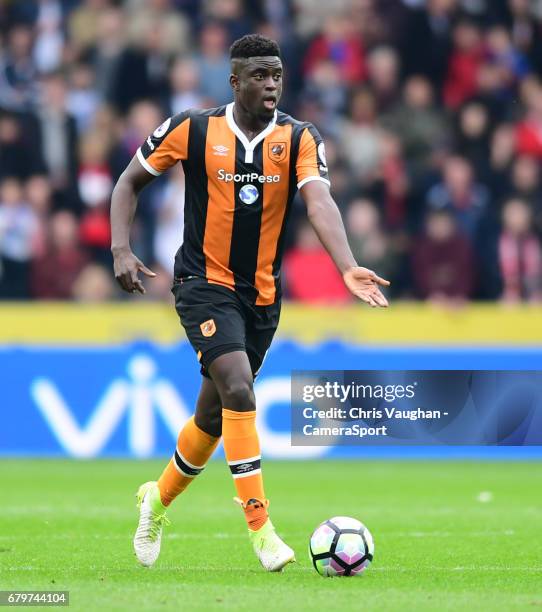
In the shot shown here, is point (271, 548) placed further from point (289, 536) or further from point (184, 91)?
point (184, 91)

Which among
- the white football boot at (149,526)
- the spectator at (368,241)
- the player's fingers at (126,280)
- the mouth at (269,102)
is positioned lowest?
the spectator at (368,241)

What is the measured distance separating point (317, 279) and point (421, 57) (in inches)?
143

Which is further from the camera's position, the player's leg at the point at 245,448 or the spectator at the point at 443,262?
the spectator at the point at 443,262

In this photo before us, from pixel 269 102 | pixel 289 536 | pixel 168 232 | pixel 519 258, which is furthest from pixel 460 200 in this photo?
pixel 269 102

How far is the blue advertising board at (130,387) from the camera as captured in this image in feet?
44.4

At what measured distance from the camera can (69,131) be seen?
15.7 metres

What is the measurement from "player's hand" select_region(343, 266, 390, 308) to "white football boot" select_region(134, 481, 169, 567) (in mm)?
1606

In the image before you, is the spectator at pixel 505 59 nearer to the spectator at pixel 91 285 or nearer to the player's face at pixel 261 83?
the spectator at pixel 91 285

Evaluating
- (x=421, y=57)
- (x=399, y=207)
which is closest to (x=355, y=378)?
(x=399, y=207)

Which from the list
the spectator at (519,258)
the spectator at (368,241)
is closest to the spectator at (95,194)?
the spectator at (368,241)

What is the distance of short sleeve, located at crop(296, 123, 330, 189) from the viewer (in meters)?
6.89

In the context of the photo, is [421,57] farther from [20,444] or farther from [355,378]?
[355,378]

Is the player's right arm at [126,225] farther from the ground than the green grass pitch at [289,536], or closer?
farther from the ground

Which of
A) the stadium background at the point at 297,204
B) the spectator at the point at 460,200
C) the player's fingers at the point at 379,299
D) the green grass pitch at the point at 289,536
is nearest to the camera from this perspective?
the green grass pitch at the point at 289,536
